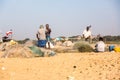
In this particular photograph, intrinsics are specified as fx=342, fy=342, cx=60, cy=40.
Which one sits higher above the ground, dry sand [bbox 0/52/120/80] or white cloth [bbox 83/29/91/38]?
white cloth [bbox 83/29/91/38]

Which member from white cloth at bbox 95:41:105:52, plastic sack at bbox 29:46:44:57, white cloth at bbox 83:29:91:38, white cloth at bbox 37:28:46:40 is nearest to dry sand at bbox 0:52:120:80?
plastic sack at bbox 29:46:44:57

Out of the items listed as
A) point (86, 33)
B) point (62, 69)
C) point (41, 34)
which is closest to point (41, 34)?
point (41, 34)

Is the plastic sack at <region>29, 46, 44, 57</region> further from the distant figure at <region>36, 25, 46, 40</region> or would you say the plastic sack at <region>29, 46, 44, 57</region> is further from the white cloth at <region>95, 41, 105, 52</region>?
the distant figure at <region>36, 25, 46, 40</region>

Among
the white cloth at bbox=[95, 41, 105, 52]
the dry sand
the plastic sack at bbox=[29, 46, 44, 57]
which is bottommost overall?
the dry sand

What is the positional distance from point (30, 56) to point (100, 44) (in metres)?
3.11

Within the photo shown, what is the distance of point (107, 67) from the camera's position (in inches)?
341

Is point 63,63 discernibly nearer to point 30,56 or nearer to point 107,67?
point 107,67

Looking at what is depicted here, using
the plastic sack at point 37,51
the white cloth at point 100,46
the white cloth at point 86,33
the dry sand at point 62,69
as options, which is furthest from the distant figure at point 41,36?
the dry sand at point 62,69

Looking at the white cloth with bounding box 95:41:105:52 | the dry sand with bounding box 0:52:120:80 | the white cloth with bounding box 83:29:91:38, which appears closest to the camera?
the dry sand with bounding box 0:52:120:80

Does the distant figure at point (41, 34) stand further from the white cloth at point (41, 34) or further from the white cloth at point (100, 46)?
the white cloth at point (100, 46)

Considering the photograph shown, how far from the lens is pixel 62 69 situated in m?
8.89

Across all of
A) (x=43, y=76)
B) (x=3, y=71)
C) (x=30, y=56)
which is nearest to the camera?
(x=43, y=76)

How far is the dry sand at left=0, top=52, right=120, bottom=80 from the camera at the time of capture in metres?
8.05

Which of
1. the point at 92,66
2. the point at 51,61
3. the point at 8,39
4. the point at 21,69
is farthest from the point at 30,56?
the point at 8,39
